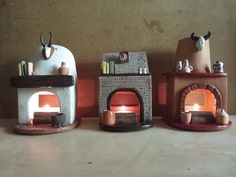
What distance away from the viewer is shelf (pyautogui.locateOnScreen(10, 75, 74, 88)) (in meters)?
1.19

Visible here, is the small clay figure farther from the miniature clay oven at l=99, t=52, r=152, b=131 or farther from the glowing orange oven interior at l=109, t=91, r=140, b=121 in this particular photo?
the glowing orange oven interior at l=109, t=91, r=140, b=121

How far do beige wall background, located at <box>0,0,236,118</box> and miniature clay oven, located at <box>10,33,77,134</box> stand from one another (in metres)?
0.23

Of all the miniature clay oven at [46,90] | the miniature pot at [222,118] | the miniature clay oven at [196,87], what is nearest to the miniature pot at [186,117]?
the miniature clay oven at [196,87]

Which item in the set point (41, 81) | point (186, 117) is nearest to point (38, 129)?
point (41, 81)

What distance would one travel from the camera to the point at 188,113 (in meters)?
1.23

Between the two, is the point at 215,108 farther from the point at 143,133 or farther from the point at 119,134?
the point at 119,134

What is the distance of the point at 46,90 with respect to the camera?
1217mm

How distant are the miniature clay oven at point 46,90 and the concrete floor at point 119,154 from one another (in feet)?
0.20

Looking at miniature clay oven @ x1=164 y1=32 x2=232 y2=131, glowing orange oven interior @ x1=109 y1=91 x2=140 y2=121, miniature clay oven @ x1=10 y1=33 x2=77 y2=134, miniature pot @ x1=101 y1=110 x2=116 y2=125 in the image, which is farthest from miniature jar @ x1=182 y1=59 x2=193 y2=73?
miniature clay oven @ x1=10 y1=33 x2=77 y2=134

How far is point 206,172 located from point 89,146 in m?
0.46

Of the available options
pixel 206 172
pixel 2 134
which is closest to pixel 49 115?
pixel 2 134

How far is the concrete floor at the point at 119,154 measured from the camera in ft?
2.42

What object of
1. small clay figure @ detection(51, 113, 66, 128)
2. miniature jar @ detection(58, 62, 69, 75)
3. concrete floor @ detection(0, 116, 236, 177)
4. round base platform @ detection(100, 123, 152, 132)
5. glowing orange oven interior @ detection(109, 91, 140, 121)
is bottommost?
concrete floor @ detection(0, 116, 236, 177)

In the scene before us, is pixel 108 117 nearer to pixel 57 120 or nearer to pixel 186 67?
pixel 57 120
